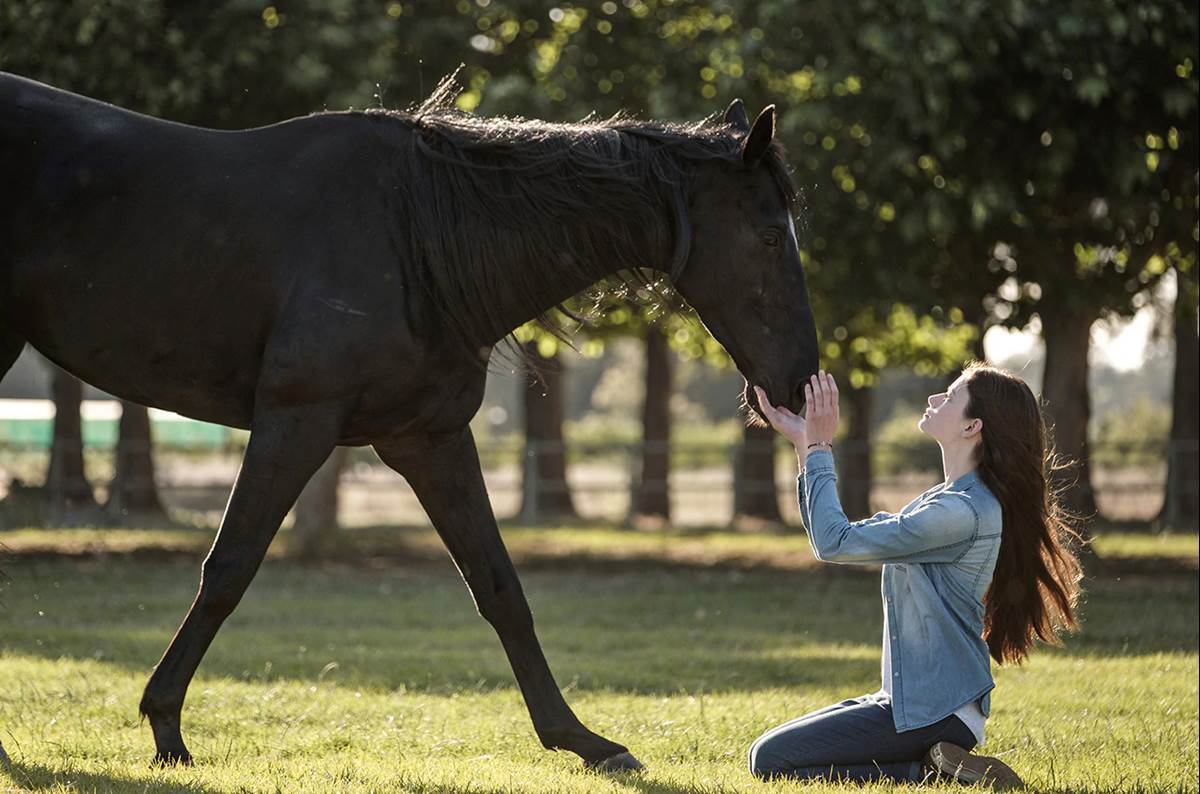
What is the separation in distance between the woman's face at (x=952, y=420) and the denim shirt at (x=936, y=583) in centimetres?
15

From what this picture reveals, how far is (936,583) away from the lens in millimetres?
4926

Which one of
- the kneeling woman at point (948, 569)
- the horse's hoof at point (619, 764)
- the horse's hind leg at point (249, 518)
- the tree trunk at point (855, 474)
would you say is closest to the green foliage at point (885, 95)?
the tree trunk at point (855, 474)

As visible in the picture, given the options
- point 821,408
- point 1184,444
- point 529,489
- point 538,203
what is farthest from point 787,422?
point 1184,444

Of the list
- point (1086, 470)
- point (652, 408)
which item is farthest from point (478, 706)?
point (652, 408)

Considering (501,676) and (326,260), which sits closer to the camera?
(326,260)

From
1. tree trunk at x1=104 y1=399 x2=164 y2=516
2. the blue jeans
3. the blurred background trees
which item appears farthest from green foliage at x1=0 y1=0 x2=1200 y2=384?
tree trunk at x1=104 y1=399 x2=164 y2=516

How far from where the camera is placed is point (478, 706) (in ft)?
23.3

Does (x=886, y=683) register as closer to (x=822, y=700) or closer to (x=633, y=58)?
(x=822, y=700)

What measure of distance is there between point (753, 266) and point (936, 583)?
1.26 metres

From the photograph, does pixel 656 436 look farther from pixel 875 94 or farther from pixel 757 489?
pixel 875 94

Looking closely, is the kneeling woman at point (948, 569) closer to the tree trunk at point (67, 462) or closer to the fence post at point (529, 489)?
the fence post at point (529, 489)

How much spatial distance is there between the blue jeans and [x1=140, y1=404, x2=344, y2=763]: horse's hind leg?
1.92m

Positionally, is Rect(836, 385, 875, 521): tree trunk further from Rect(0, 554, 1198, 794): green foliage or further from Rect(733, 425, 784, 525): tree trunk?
Rect(0, 554, 1198, 794): green foliage

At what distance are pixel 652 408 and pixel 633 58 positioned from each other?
33.4 ft
